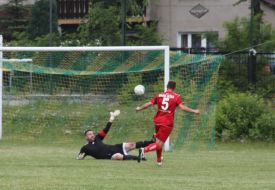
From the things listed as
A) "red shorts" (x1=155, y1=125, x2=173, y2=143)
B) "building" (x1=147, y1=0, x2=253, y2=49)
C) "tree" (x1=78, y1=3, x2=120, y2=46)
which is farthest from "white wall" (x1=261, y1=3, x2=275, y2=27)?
"red shorts" (x1=155, y1=125, x2=173, y2=143)

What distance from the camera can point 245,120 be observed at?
24.8m

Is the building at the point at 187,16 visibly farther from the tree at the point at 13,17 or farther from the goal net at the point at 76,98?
the goal net at the point at 76,98

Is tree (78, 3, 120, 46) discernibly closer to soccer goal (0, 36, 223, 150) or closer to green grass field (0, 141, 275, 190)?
soccer goal (0, 36, 223, 150)

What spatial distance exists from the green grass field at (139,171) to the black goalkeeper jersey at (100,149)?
0.19 meters

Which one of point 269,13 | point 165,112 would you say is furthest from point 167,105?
point 269,13

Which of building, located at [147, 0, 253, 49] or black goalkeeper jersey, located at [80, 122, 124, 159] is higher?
building, located at [147, 0, 253, 49]

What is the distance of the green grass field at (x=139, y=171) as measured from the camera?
13.0 m

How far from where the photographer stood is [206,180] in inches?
547

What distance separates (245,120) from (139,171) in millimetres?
9798

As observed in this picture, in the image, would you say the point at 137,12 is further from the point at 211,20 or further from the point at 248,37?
the point at 248,37

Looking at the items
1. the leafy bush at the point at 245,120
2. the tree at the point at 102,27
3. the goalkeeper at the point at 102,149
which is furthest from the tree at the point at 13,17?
the goalkeeper at the point at 102,149

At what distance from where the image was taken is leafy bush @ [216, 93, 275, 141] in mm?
24766

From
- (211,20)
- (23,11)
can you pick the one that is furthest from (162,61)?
(23,11)

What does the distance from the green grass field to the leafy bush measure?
2749 millimetres
